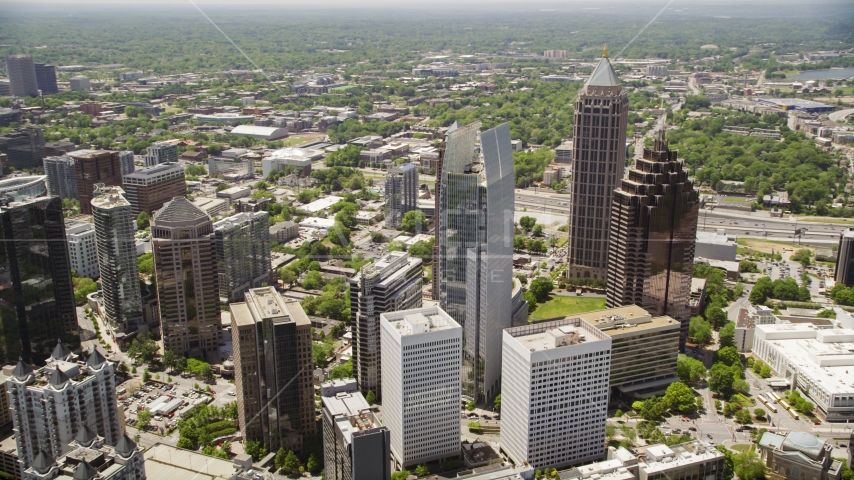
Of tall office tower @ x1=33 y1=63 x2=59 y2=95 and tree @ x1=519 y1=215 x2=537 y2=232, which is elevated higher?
tall office tower @ x1=33 y1=63 x2=59 y2=95

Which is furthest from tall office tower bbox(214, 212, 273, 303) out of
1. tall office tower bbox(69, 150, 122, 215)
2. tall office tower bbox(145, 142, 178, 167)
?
tall office tower bbox(145, 142, 178, 167)

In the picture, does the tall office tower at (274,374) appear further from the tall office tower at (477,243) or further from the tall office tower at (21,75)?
the tall office tower at (21,75)

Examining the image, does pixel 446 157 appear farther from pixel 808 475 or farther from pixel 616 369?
pixel 808 475

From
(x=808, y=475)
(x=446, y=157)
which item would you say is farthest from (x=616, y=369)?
(x=446, y=157)

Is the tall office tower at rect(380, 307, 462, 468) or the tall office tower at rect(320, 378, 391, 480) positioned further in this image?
the tall office tower at rect(380, 307, 462, 468)

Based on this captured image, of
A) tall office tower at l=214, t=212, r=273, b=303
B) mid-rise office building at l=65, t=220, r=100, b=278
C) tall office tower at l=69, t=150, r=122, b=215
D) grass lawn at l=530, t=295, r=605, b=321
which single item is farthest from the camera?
tall office tower at l=69, t=150, r=122, b=215

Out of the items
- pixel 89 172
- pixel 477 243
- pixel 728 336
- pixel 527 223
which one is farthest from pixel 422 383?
pixel 89 172

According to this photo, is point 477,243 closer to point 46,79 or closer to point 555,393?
point 555,393

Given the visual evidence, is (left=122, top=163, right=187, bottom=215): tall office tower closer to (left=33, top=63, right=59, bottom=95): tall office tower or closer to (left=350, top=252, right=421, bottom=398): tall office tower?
(left=350, top=252, right=421, bottom=398): tall office tower
